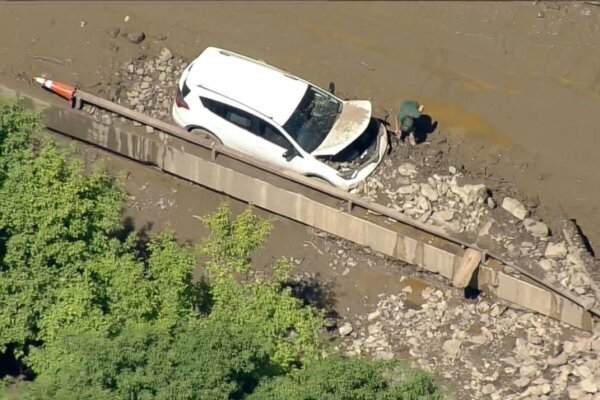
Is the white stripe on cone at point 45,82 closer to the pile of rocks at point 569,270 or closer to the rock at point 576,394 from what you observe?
the pile of rocks at point 569,270

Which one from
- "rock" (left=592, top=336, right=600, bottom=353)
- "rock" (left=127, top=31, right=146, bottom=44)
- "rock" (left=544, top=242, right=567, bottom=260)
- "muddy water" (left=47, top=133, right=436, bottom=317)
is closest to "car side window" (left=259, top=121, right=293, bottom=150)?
"muddy water" (left=47, top=133, right=436, bottom=317)

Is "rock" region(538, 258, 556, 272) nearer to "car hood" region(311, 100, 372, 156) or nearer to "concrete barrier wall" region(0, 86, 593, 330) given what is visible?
"concrete barrier wall" region(0, 86, 593, 330)

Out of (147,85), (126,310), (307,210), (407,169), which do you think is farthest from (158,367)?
(147,85)

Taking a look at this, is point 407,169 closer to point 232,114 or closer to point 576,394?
point 232,114

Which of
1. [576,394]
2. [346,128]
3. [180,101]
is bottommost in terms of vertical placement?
[576,394]

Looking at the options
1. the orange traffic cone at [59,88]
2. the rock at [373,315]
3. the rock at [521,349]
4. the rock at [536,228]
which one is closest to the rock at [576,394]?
the rock at [521,349]

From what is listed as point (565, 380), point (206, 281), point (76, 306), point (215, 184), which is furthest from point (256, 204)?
point (565, 380)
